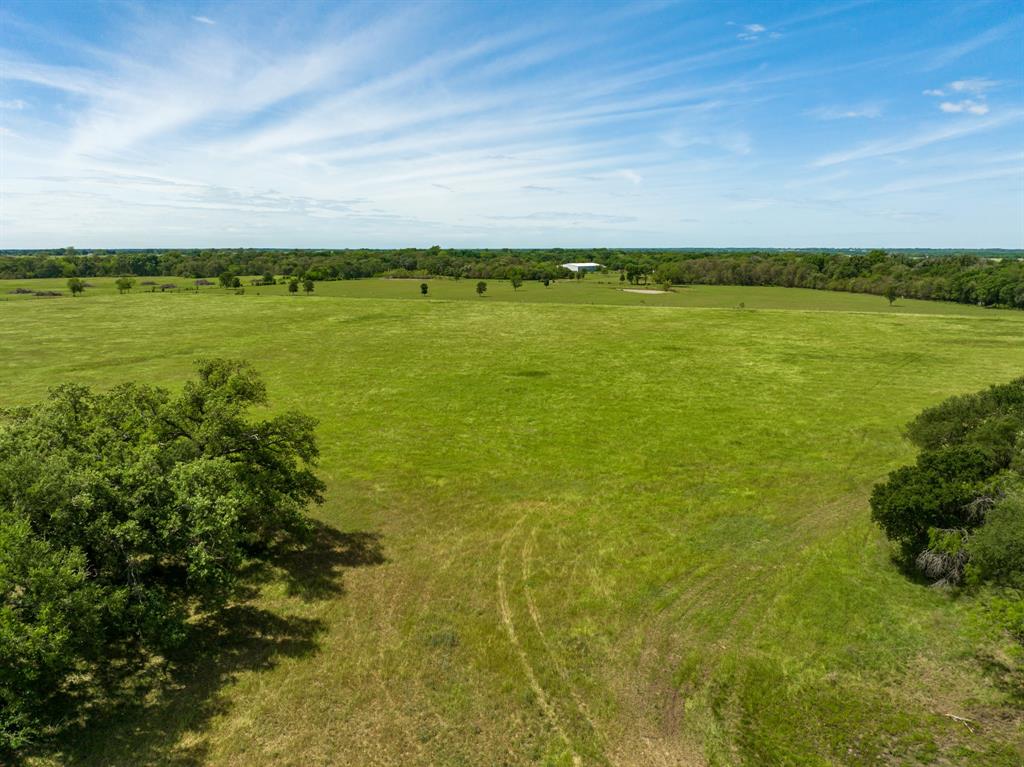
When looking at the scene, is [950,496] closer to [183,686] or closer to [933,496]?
[933,496]

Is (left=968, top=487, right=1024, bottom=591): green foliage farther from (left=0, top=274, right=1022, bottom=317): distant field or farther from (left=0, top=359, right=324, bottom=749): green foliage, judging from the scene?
(left=0, top=274, right=1022, bottom=317): distant field

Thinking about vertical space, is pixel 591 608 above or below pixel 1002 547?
below

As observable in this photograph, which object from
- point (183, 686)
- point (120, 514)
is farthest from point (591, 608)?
point (120, 514)

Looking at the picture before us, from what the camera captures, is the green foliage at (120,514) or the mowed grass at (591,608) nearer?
the green foliage at (120,514)

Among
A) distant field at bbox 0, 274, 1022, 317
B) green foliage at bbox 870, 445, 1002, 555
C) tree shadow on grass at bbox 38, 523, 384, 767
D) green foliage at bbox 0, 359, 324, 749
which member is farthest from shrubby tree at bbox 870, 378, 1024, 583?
distant field at bbox 0, 274, 1022, 317

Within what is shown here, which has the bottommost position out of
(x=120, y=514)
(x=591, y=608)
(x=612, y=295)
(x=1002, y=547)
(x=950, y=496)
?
(x=591, y=608)

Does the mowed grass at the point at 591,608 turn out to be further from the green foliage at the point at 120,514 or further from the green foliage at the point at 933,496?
the green foliage at the point at 120,514

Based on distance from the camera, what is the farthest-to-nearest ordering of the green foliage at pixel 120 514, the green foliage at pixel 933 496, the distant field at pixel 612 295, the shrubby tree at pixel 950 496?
the distant field at pixel 612 295, the green foliage at pixel 933 496, the shrubby tree at pixel 950 496, the green foliage at pixel 120 514

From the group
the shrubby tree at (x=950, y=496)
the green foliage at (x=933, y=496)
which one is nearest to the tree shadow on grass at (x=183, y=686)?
the green foliage at (x=933, y=496)
